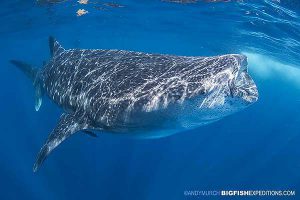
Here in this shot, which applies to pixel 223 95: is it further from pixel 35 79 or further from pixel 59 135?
pixel 35 79

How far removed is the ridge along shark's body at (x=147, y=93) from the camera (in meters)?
3.94

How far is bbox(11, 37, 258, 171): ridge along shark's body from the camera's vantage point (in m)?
3.94

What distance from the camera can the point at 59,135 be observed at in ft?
18.0

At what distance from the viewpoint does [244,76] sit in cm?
423

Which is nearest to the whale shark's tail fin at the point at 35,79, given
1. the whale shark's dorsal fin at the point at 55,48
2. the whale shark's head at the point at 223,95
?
the whale shark's dorsal fin at the point at 55,48

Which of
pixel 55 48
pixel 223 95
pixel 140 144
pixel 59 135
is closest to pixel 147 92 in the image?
pixel 223 95

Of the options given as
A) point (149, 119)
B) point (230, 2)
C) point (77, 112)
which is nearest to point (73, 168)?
point (230, 2)

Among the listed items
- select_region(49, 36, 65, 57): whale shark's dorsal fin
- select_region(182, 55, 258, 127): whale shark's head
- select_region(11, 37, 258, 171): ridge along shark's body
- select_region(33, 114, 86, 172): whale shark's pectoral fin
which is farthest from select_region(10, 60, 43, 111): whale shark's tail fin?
select_region(182, 55, 258, 127): whale shark's head

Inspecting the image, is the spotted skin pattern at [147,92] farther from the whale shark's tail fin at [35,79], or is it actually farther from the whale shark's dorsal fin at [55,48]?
the whale shark's tail fin at [35,79]

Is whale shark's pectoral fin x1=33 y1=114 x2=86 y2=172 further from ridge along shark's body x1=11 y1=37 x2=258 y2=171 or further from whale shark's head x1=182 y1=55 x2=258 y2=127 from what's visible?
whale shark's head x1=182 y1=55 x2=258 y2=127

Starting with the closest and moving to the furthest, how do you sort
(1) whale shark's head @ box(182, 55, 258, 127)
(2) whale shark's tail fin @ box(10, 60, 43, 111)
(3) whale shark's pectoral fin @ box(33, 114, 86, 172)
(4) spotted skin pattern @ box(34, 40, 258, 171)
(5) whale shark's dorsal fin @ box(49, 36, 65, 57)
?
1. (1) whale shark's head @ box(182, 55, 258, 127)
2. (4) spotted skin pattern @ box(34, 40, 258, 171)
3. (3) whale shark's pectoral fin @ box(33, 114, 86, 172)
4. (5) whale shark's dorsal fin @ box(49, 36, 65, 57)
5. (2) whale shark's tail fin @ box(10, 60, 43, 111)

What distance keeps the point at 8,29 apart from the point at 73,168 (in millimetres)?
14346

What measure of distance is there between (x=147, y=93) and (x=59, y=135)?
6.59ft

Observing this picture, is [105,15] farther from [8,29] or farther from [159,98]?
[159,98]
